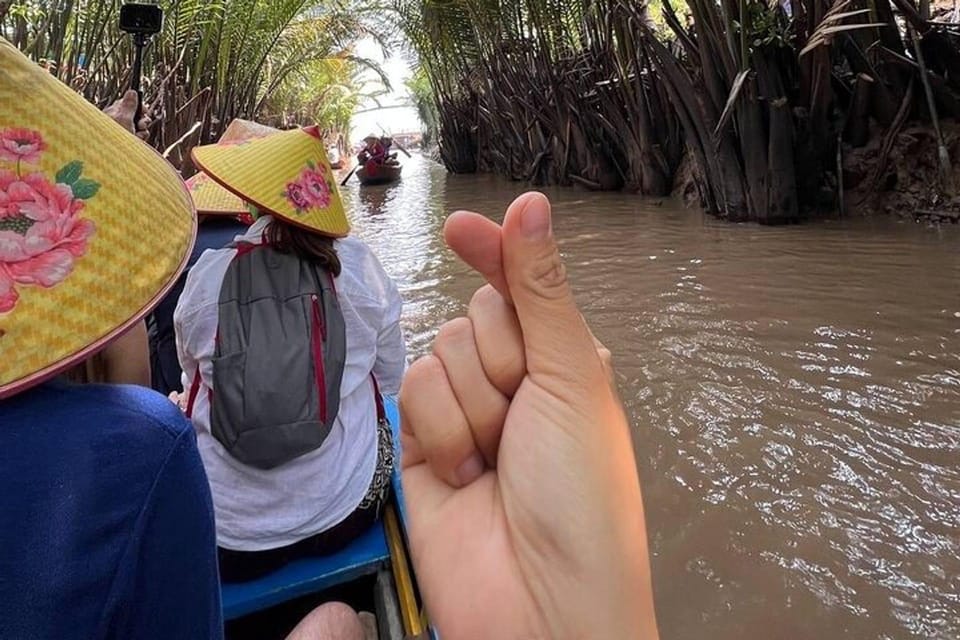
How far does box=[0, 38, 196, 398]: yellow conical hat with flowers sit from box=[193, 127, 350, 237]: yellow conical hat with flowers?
745 millimetres

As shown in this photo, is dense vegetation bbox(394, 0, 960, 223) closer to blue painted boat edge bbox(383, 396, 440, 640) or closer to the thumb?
blue painted boat edge bbox(383, 396, 440, 640)

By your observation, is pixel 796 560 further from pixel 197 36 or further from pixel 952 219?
pixel 197 36

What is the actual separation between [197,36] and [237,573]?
26.7 ft

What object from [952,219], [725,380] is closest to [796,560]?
[725,380]

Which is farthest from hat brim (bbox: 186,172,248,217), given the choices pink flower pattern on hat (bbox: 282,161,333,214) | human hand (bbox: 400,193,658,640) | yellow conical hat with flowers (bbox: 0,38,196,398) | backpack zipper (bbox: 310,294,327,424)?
human hand (bbox: 400,193,658,640)

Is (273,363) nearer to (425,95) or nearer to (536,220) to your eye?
(536,220)

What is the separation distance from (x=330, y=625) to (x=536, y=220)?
0.99m

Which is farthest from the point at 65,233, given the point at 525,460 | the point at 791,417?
the point at 791,417

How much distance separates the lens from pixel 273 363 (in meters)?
1.31

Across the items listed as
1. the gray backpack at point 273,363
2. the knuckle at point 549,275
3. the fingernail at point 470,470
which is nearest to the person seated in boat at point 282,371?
the gray backpack at point 273,363

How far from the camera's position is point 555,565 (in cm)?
58

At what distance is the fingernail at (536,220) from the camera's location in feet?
1.82

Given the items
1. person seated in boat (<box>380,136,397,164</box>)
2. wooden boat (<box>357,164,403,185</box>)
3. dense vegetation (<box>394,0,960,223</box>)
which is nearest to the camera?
dense vegetation (<box>394,0,960,223</box>)

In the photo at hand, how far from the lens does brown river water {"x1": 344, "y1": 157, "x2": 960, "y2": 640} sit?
1.70 m
